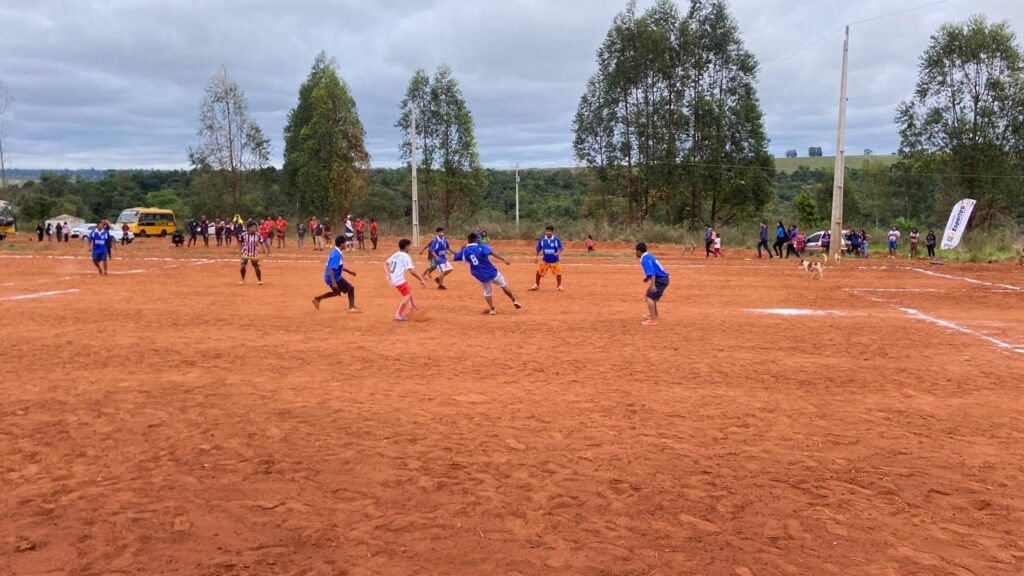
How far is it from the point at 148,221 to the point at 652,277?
46.5m

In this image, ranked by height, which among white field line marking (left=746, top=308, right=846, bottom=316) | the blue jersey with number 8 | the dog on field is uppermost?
the blue jersey with number 8

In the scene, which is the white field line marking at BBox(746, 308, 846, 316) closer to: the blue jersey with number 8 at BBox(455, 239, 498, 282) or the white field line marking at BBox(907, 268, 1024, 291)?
the blue jersey with number 8 at BBox(455, 239, 498, 282)

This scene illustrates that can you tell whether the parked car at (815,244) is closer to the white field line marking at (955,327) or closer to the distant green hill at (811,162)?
the white field line marking at (955,327)

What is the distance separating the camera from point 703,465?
592 centimetres

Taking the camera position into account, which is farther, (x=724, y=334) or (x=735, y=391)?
(x=724, y=334)

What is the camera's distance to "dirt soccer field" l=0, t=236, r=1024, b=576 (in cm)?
449

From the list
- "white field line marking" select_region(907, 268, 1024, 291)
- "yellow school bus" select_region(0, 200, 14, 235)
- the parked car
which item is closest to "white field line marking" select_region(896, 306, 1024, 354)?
"white field line marking" select_region(907, 268, 1024, 291)

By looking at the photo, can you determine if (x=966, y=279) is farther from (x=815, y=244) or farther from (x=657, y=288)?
(x=657, y=288)

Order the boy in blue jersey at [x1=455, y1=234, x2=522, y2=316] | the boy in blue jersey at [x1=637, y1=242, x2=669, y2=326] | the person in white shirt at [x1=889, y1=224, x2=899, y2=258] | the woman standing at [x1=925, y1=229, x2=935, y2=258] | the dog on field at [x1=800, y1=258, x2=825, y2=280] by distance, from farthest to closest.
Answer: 1. the person in white shirt at [x1=889, y1=224, x2=899, y2=258]
2. the woman standing at [x1=925, y1=229, x2=935, y2=258]
3. the dog on field at [x1=800, y1=258, x2=825, y2=280]
4. the boy in blue jersey at [x1=455, y1=234, x2=522, y2=316]
5. the boy in blue jersey at [x1=637, y1=242, x2=669, y2=326]

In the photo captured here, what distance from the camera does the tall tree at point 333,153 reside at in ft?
165

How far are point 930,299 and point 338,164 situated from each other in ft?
134

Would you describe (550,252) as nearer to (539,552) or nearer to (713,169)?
(539,552)

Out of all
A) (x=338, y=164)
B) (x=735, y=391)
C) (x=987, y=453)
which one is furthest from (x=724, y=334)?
(x=338, y=164)

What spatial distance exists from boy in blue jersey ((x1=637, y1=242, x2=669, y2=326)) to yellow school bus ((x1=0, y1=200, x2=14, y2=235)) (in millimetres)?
50989
